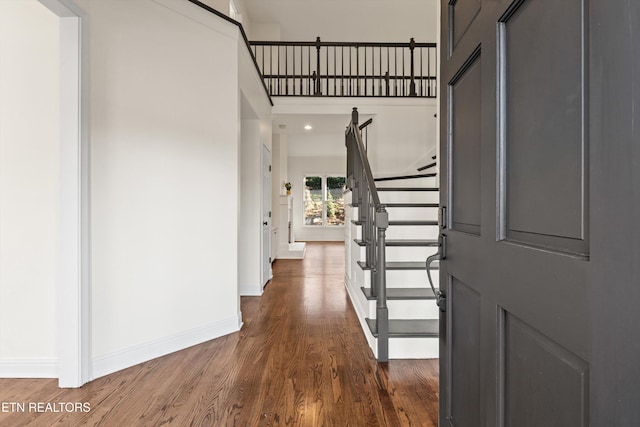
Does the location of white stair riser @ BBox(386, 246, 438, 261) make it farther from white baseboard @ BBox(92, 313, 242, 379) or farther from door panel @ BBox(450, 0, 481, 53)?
door panel @ BBox(450, 0, 481, 53)

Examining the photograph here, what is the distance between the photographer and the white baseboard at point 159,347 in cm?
226

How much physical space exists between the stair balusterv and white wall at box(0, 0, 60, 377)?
86.2 inches

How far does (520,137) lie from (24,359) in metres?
2.92

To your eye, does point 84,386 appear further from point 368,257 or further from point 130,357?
point 368,257

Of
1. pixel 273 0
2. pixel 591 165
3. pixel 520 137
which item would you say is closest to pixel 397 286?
pixel 520 137

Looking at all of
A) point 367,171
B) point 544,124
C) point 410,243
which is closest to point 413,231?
point 410,243

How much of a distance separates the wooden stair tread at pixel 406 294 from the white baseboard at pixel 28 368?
2150 millimetres

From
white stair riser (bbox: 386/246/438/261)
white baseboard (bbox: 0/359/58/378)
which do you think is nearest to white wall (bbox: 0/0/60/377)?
white baseboard (bbox: 0/359/58/378)

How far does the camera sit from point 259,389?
209 cm

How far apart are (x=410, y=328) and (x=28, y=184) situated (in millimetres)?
2716

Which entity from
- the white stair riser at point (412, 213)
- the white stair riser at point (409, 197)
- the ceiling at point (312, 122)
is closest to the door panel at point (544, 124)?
the white stair riser at point (412, 213)

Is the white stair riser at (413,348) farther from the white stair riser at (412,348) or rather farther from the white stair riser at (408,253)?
the white stair riser at (408,253)

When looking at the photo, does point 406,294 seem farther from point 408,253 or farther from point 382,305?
point 408,253

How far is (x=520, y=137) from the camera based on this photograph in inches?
30.5
